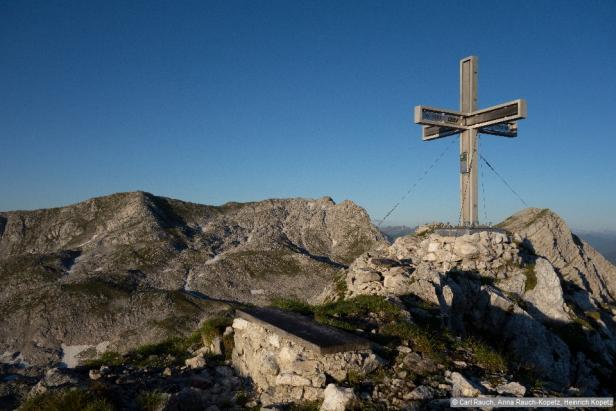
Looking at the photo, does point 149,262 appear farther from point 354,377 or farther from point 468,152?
point 354,377

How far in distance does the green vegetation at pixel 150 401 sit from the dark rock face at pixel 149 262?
158 feet

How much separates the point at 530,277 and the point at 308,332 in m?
16.1

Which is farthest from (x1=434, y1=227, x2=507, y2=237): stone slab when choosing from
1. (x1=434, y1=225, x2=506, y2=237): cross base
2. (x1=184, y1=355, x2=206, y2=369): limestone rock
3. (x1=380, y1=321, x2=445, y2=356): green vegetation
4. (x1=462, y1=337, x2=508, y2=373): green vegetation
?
(x1=184, y1=355, x2=206, y2=369): limestone rock

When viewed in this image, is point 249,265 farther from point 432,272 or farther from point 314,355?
point 314,355

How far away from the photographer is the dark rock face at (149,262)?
5991 cm

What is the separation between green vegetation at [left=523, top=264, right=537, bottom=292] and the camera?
70.2 ft

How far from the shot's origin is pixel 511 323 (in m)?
18.5

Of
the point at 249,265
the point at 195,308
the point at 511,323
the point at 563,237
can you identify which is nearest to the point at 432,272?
the point at 511,323

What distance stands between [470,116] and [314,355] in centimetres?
1974

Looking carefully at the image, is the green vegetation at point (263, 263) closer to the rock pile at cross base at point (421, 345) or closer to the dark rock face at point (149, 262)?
the dark rock face at point (149, 262)

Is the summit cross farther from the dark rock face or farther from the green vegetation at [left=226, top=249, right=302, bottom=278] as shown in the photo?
the green vegetation at [left=226, top=249, right=302, bottom=278]

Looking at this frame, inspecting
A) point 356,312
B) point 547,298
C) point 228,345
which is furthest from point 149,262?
point 356,312

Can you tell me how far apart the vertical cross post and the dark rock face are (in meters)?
42.3

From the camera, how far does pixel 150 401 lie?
898 centimetres
